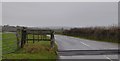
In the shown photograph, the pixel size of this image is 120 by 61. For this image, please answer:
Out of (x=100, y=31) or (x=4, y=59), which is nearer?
(x=4, y=59)

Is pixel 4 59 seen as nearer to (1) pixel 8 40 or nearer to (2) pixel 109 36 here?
(1) pixel 8 40

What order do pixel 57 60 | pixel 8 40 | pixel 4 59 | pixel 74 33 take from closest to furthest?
pixel 4 59, pixel 57 60, pixel 8 40, pixel 74 33

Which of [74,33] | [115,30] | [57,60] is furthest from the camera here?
[74,33]

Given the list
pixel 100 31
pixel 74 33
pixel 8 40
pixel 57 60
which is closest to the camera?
pixel 57 60

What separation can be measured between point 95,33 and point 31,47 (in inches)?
911

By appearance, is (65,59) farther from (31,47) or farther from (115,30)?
(115,30)

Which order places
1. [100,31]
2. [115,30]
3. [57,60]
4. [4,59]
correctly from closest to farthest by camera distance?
[4,59]
[57,60]
[115,30]
[100,31]

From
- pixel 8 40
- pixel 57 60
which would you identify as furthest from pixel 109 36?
pixel 57 60

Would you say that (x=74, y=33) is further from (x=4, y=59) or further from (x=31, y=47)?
(x=4, y=59)

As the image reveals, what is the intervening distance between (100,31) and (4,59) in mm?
26464

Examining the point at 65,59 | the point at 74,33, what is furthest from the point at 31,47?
the point at 74,33

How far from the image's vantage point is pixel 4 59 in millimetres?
14070

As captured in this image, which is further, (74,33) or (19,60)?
(74,33)

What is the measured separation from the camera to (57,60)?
50.4ft
